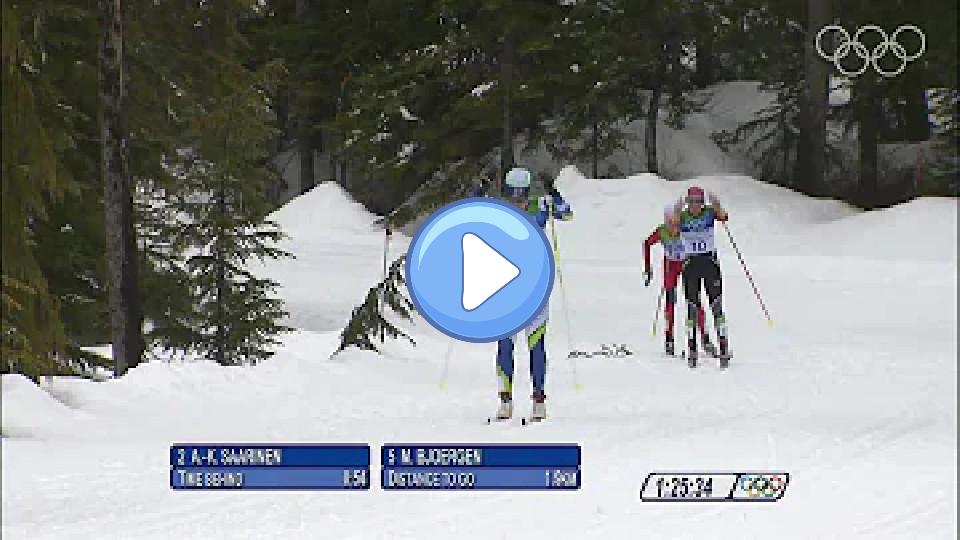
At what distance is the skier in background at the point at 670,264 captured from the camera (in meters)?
12.6

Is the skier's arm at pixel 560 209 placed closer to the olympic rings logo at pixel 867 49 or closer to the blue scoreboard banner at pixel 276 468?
the blue scoreboard banner at pixel 276 468

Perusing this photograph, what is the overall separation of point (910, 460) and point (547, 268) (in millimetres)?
3553

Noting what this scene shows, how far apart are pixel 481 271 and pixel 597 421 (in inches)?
186

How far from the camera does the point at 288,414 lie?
9234 mm

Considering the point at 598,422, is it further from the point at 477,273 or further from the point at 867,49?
the point at 867,49

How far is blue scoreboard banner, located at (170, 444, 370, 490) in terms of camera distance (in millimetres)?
4488

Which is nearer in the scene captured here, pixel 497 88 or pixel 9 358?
pixel 9 358

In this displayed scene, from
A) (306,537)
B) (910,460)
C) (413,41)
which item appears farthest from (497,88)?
(306,537)

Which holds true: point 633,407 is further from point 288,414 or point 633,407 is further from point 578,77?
point 578,77

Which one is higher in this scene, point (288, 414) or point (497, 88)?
point (497, 88)

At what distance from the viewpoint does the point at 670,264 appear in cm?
1366

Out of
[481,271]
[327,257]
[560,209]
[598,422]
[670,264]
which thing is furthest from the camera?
[327,257]

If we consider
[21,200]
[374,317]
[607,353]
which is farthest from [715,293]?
[21,200]

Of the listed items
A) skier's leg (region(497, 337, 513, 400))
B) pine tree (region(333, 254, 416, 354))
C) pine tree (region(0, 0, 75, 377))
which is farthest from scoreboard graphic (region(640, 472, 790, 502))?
pine tree (region(333, 254, 416, 354))
